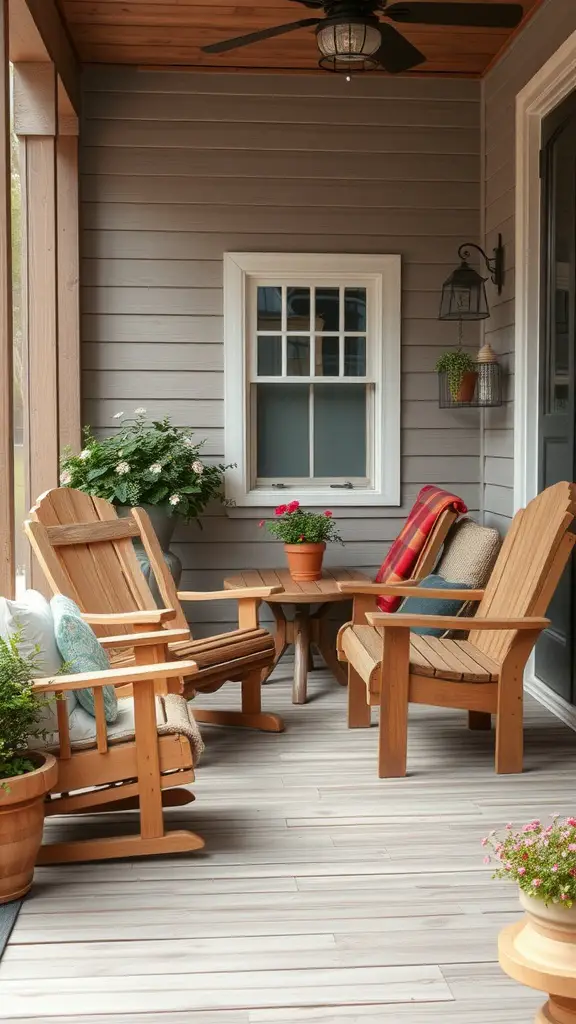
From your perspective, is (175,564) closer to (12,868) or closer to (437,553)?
(437,553)

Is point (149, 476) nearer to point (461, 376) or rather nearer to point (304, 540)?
point (304, 540)

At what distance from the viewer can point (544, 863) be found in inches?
79.8

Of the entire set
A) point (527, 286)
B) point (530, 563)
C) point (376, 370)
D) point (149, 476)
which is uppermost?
point (527, 286)

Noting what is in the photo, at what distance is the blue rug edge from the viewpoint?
8.92ft

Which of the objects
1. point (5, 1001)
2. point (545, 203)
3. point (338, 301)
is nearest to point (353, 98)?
point (338, 301)

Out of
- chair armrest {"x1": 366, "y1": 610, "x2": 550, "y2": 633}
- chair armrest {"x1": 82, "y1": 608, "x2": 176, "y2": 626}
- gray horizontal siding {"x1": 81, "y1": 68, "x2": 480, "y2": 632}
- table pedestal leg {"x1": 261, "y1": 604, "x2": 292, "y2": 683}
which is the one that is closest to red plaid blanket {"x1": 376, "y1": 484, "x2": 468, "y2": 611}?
table pedestal leg {"x1": 261, "y1": 604, "x2": 292, "y2": 683}

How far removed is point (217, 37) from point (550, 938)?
501cm

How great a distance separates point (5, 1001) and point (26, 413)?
3.43 metres

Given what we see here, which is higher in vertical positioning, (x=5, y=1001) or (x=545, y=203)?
(x=545, y=203)

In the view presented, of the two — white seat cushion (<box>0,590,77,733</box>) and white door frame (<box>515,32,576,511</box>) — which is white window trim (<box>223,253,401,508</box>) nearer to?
white door frame (<box>515,32,576,511</box>)

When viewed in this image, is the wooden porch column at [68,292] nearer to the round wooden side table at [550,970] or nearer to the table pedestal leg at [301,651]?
the table pedestal leg at [301,651]

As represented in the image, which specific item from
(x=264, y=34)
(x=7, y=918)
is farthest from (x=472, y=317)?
(x=7, y=918)

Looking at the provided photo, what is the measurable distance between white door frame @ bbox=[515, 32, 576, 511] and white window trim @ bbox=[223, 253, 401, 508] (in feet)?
2.99

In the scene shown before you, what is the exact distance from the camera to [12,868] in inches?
115
